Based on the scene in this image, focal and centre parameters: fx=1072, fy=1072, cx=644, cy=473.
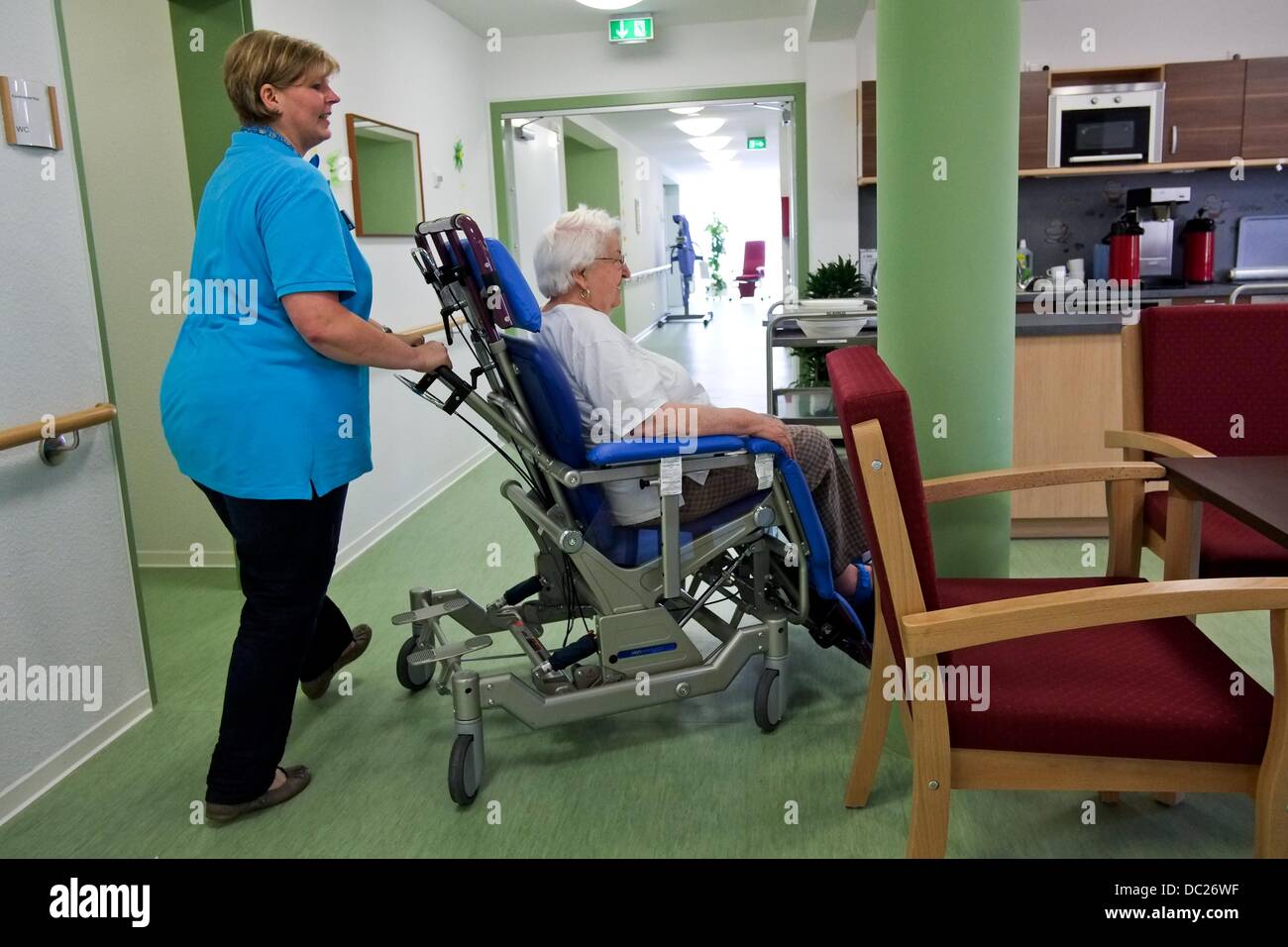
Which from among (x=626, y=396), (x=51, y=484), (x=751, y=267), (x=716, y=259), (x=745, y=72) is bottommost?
(x=51, y=484)

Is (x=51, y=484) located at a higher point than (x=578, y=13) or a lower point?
lower

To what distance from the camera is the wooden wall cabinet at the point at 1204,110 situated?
18.9ft

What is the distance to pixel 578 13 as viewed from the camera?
20.0 feet

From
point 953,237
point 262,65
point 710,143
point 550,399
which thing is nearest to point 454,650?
point 550,399

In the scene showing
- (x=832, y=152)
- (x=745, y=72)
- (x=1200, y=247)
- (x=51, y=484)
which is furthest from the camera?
(x=745, y=72)

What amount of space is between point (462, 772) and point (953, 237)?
153 cm

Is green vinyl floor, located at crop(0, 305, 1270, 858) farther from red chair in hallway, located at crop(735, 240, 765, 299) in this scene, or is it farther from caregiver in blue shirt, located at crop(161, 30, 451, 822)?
red chair in hallway, located at crop(735, 240, 765, 299)

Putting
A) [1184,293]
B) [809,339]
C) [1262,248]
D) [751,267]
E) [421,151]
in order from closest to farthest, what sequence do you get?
[809,339]
[421,151]
[1184,293]
[1262,248]
[751,267]

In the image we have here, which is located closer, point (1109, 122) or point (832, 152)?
point (1109, 122)

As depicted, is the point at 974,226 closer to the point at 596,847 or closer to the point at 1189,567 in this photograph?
the point at 1189,567

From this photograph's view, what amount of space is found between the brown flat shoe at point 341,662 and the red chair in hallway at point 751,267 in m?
17.8

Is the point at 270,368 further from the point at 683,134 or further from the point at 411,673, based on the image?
the point at 683,134

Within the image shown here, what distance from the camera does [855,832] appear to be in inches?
82.7
